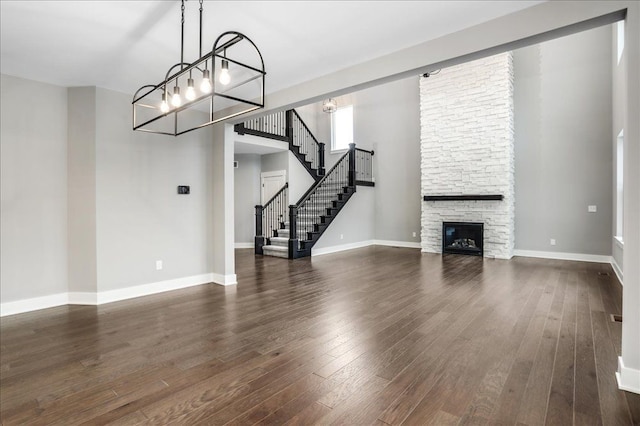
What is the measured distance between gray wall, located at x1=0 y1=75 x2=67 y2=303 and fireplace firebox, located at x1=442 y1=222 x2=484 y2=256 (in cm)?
751

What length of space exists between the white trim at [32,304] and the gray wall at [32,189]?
5cm

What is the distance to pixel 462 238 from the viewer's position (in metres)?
8.01

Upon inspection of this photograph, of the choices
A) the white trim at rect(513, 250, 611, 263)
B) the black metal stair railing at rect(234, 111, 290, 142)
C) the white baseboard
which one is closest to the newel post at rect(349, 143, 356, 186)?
the black metal stair railing at rect(234, 111, 290, 142)

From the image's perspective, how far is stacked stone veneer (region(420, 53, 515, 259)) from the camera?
7.33 metres

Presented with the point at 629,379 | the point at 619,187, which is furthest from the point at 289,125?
the point at 629,379

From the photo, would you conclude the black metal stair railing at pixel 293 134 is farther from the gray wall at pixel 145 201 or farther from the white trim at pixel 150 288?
the white trim at pixel 150 288

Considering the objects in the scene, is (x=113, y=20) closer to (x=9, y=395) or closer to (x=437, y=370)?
(x=9, y=395)

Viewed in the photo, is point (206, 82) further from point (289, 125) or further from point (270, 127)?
point (289, 125)

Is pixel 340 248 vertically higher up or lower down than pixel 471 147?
lower down

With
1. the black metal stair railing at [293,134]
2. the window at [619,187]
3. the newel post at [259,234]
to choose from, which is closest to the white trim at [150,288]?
the newel post at [259,234]

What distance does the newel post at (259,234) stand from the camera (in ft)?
27.7

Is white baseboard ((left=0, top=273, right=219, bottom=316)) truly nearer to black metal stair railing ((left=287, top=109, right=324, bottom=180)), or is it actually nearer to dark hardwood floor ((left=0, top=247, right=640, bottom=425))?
dark hardwood floor ((left=0, top=247, right=640, bottom=425))

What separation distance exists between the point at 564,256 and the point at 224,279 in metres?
7.10

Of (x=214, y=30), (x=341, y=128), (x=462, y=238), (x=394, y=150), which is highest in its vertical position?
(x=341, y=128)
